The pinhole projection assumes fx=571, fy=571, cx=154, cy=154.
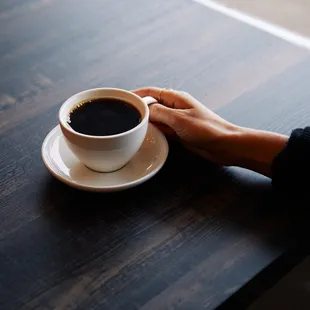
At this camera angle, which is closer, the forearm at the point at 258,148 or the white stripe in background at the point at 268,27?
the forearm at the point at 258,148

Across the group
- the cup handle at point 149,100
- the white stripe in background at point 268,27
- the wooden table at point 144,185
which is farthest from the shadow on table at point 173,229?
the white stripe in background at point 268,27

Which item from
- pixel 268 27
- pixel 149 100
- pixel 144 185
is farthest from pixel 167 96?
pixel 268 27

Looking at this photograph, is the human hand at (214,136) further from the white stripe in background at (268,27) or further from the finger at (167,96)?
the white stripe in background at (268,27)

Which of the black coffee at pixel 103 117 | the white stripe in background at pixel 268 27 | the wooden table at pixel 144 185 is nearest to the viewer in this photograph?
the wooden table at pixel 144 185

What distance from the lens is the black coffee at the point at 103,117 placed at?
0.74 meters

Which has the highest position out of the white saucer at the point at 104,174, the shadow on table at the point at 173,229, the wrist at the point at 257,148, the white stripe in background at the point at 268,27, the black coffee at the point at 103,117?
the black coffee at the point at 103,117

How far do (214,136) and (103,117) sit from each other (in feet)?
0.52

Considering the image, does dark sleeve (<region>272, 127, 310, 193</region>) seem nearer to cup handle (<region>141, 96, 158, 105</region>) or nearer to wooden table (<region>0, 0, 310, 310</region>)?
wooden table (<region>0, 0, 310, 310</region>)

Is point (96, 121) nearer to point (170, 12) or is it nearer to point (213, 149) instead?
point (213, 149)

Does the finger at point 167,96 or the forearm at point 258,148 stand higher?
the finger at point 167,96

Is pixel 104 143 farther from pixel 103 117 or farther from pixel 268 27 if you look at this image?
pixel 268 27

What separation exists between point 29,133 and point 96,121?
0.15 metres

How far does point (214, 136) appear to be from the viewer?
0.80 metres

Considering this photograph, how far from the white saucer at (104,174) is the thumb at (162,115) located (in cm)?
2
